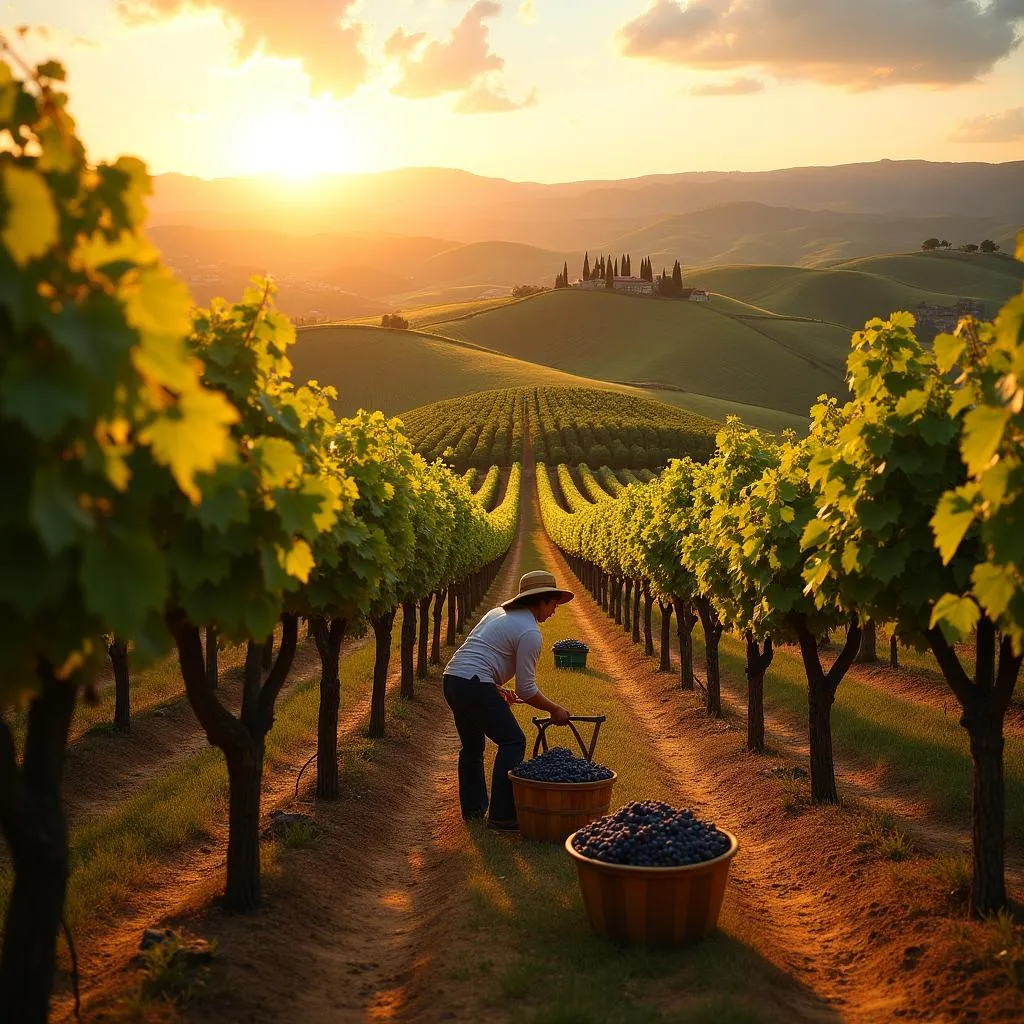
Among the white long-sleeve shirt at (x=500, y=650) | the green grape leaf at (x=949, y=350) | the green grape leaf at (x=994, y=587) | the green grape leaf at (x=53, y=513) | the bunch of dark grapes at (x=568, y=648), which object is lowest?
the bunch of dark grapes at (x=568, y=648)

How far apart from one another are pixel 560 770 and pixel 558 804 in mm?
349

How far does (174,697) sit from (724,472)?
492 inches

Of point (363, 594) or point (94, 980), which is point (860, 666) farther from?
point (94, 980)

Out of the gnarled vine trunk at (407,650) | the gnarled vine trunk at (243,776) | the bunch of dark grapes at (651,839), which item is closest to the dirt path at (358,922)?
the gnarled vine trunk at (243,776)

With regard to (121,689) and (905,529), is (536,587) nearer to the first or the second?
(905,529)

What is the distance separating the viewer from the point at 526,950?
8.12 metres

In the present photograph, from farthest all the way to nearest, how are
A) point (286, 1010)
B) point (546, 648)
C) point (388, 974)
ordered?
1. point (546, 648)
2. point (388, 974)
3. point (286, 1010)

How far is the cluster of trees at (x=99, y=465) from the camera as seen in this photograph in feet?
11.6

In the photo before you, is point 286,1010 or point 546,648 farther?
point 546,648

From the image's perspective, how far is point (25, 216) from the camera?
3.37m

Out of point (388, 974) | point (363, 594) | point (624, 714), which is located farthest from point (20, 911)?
point (624, 714)

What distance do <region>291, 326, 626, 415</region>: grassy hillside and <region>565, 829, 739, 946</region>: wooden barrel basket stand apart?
133083 mm

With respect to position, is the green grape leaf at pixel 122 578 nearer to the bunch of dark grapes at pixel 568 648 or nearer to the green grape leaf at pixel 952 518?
the green grape leaf at pixel 952 518

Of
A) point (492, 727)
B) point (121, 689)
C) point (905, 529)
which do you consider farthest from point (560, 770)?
point (121, 689)
